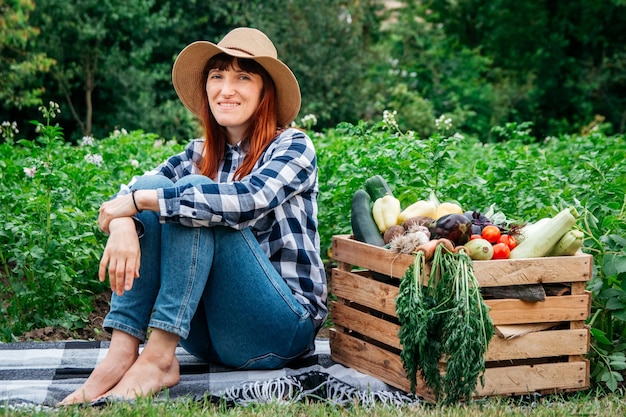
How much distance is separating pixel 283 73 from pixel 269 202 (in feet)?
2.06

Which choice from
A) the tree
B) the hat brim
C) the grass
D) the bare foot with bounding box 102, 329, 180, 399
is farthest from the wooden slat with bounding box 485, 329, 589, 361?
the tree

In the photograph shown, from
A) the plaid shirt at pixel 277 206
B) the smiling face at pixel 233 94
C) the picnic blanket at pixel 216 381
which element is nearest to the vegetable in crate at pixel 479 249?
the picnic blanket at pixel 216 381

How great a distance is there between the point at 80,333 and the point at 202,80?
150 cm

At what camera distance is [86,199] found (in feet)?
14.6

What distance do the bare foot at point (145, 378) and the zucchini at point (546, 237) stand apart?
1.33 m

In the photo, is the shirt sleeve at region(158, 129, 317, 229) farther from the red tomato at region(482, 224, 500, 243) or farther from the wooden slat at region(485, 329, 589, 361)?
the wooden slat at region(485, 329, 589, 361)

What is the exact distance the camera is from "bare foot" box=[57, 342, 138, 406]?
278 cm

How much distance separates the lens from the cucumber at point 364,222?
3.16m

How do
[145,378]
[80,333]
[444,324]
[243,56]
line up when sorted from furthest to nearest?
[80,333], [243,56], [145,378], [444,324]

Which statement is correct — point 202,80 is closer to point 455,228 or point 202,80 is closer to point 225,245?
point 225,245

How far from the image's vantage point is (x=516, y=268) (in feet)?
9.30

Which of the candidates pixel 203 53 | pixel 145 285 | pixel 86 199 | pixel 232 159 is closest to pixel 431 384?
pixel 145 285

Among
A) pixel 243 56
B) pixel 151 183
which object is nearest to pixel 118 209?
pixel 151 183

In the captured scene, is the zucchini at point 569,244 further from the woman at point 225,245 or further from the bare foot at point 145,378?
the bare foot at point 145,378
